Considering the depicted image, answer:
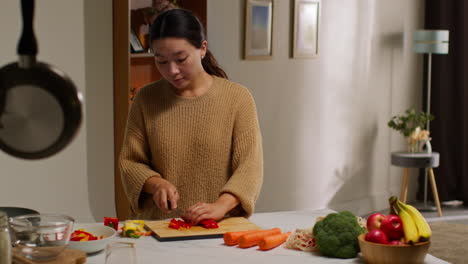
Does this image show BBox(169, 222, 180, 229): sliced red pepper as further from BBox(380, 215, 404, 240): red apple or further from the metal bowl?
BBox(380, 215, 404, 240): red apple

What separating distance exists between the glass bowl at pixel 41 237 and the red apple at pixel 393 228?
0.86 meters

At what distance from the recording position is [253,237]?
2160 mm

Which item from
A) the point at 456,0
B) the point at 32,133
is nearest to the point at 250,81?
the point at 456,0

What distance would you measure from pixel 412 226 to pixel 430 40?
4.67 meters

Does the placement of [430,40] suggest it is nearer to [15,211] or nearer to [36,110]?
[15,211]

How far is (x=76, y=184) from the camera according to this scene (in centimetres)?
416

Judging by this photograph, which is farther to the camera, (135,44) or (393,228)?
(135,44)

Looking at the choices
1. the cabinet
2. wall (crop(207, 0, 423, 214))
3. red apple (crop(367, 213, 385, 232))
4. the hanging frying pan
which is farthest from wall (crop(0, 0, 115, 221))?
the hanging frying pan

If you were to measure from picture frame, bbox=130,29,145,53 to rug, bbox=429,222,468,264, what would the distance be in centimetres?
258

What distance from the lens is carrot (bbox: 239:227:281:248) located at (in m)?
2.14

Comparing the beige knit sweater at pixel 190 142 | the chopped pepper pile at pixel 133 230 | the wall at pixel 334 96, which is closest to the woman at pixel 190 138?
the beige knit sweater at pixel 190 142

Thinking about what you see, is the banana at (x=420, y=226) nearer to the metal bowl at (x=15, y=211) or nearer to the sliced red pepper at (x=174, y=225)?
the sliced red pepper at (x=174, y=225)

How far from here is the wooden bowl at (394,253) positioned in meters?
1.92

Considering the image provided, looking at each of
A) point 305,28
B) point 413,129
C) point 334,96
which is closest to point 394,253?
point 305,28
